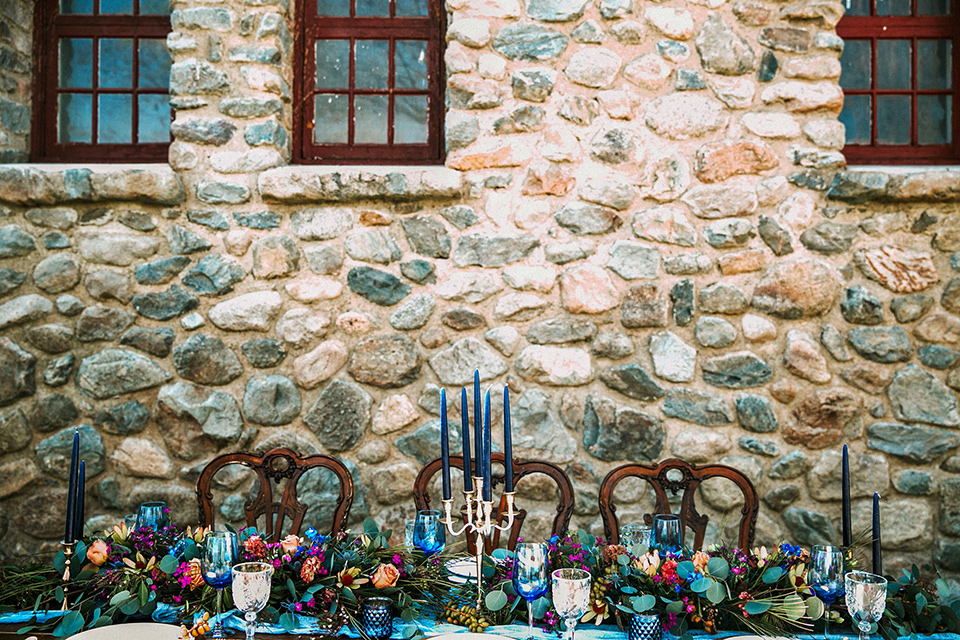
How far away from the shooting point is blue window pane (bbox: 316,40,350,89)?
9.66 feet

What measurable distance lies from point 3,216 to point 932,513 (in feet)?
12.6

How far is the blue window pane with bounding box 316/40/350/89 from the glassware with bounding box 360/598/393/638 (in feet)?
7.36

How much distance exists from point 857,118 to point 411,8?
6.46 ft

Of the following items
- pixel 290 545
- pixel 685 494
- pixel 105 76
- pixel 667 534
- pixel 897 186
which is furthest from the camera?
pixel 105 76

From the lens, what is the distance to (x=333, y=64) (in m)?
2.95

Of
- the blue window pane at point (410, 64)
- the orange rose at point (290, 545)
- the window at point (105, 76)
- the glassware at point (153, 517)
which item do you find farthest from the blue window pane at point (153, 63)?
the orange rose at point (290, 545)

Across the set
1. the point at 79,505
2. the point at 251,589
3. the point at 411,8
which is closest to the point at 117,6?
the point at 411,8

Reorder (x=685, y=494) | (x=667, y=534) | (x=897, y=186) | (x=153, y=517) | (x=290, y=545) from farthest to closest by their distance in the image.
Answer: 1. (x=897, y=186)
2. (x=685, y=494)
3. (x=153, y=517)
4. (x=667, y=534)
5. (x=290, y=545)

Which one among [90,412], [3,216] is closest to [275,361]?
[90,412]

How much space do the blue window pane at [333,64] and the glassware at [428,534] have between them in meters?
2.01

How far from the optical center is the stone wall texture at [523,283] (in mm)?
2643

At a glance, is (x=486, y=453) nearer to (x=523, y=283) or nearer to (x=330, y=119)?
(x=523, y=283)

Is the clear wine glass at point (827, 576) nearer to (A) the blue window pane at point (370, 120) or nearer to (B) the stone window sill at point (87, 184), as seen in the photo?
(A) the blue window pane at point (370, 120)

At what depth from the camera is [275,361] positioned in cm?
271
